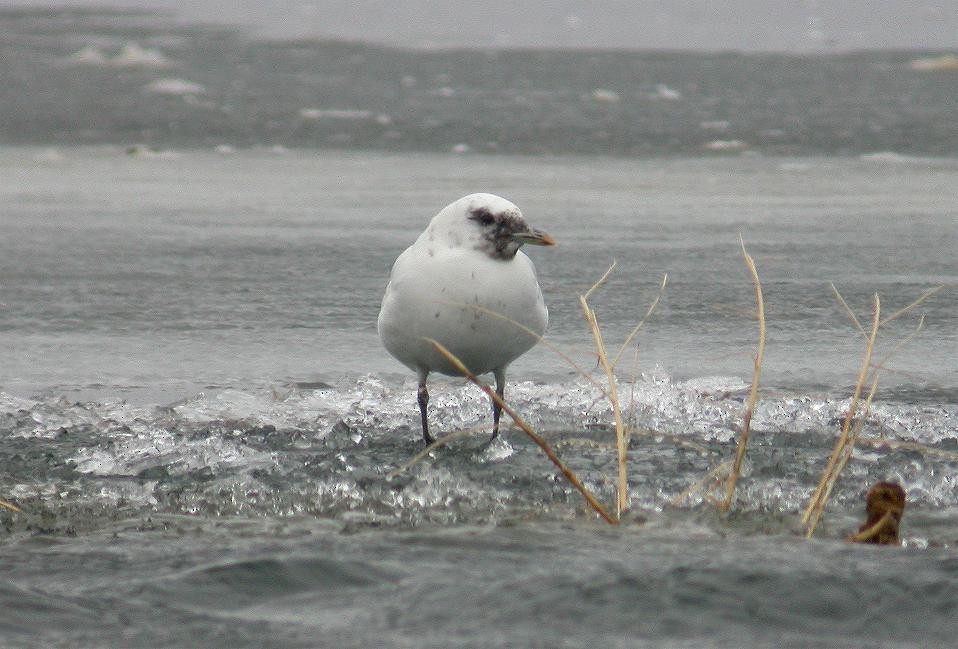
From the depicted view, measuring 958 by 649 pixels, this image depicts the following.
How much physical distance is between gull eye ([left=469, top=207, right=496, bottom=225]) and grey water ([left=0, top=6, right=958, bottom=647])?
2.25 ft

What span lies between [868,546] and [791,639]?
21.0 inches

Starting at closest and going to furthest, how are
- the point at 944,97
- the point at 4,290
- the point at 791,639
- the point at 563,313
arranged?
the point at 791,639
the point at 563,313
the point at 4,290
the point at 944,97

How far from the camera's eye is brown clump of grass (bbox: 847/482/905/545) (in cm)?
379

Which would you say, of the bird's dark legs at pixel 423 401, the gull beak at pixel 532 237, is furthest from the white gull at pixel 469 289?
the bird's dark legs at pixel 423 401

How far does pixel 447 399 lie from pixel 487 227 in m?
0.93

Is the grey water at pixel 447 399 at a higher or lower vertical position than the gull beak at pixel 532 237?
lower

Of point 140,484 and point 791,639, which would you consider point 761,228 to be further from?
point 791,639

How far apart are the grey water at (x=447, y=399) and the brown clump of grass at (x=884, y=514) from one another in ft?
0.24

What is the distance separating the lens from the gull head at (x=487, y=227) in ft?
16.0

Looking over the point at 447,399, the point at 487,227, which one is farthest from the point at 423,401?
the point at 487,227

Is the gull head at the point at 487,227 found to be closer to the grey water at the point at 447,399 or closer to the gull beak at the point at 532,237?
the gull beak at the point at 532,237

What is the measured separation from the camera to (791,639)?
3.34 metres

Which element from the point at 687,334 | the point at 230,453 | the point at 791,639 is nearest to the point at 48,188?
the point at 687,334

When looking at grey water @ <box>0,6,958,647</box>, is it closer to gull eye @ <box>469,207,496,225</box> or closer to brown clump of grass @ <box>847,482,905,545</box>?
brown clump of grass @ <box>847,482,905,545</box>
